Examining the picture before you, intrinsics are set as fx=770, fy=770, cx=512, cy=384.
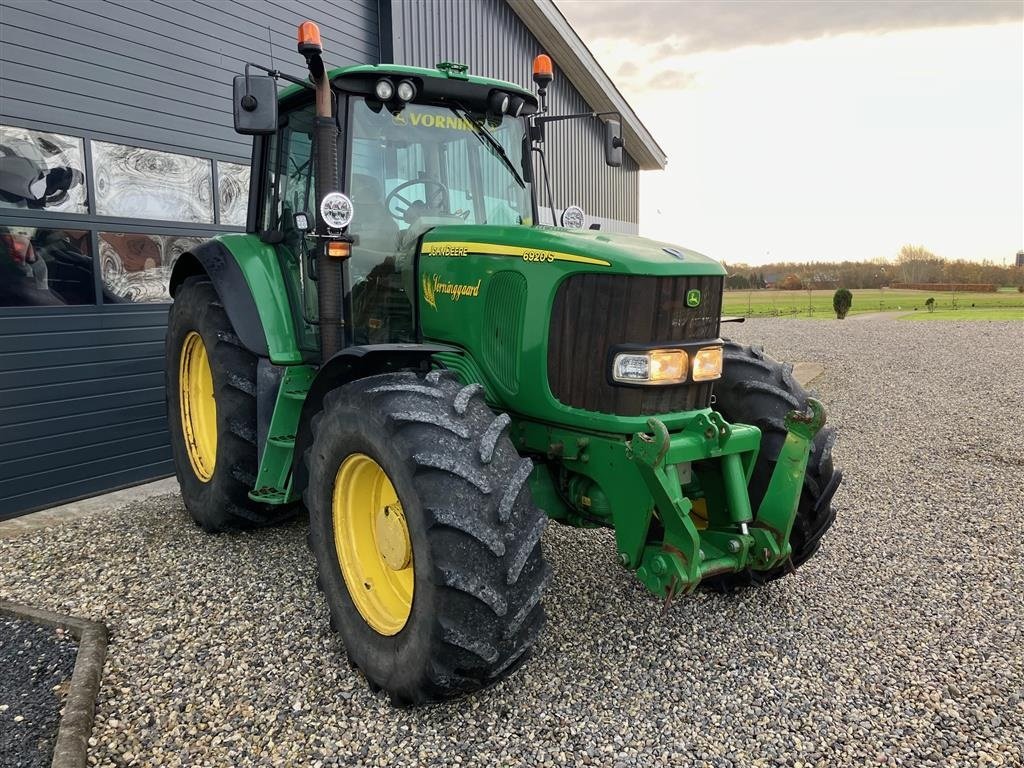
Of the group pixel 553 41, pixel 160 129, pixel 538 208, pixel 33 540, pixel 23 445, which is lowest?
pixel 33 540

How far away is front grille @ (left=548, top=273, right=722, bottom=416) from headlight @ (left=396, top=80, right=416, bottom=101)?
1282 millimetres

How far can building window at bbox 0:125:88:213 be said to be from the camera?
509 centimetres

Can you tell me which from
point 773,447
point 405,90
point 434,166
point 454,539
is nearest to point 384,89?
point 405,90

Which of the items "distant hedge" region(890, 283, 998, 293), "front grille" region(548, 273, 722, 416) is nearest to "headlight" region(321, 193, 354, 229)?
"front grille" region(548, 273, 722, 416)

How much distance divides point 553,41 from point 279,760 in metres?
10.7

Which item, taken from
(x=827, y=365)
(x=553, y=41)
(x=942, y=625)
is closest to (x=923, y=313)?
(x=827, y=365)

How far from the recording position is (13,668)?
3180 mm

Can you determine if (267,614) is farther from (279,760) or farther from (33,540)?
(33,540)

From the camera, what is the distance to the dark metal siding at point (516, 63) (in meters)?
8.48

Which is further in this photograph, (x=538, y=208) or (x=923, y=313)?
(x=923, y=313)

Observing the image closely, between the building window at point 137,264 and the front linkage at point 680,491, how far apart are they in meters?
4.06

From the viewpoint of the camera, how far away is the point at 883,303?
112 feet

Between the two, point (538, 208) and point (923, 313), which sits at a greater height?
point (538, 208)

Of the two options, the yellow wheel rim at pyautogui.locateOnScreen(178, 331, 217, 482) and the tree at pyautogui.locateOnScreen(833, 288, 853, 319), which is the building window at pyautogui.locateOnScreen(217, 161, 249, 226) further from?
the tree at pyautogui.locateOnScreen(833, 288, 853, 319)
